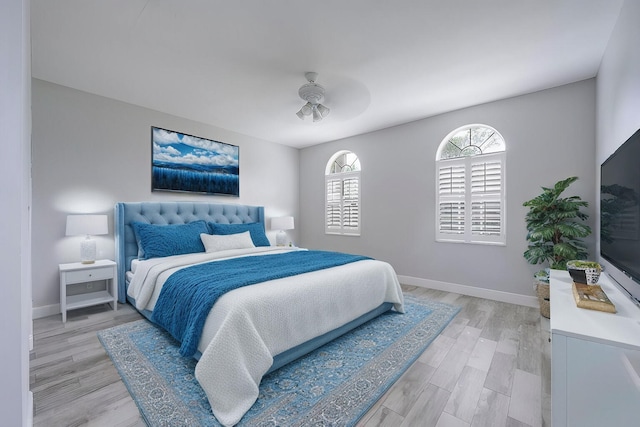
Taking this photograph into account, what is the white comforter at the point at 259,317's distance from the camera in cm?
151

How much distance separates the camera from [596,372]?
43.8 inches

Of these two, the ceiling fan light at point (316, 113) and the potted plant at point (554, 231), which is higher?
the ceiling fan light at point (316, 113)

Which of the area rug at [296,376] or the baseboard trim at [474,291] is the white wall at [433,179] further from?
the area rug at [296,376]

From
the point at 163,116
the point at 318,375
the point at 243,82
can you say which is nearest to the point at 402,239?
the point at 318,375

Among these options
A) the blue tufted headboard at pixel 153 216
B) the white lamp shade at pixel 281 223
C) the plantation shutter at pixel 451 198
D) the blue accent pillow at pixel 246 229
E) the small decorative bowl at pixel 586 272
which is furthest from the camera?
the white lamp shade at pixel 281 223

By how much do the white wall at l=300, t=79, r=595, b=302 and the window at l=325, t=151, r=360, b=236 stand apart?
0.14m

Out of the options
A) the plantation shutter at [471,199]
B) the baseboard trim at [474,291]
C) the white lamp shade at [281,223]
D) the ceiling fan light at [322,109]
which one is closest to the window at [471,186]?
the plantation shutter at [471,199]

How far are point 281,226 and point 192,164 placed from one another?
5.73ft

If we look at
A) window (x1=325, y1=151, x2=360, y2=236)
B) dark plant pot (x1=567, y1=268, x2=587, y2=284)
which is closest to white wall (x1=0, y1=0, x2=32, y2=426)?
dark plant pot (x1=567, y1=268, x2=587, y2=284)

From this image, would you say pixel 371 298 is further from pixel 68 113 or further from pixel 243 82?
pixel 68 113

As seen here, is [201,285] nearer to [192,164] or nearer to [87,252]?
[87,252]

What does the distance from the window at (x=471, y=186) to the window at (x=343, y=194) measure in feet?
4.73

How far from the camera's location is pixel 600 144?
255cm

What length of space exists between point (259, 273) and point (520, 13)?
2.72 m
